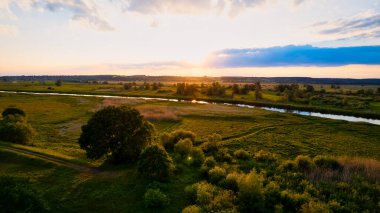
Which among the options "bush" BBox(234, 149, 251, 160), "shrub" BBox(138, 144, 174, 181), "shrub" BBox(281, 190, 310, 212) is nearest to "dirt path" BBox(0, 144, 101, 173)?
"shrub" BBox(138, 144, 174, 181)

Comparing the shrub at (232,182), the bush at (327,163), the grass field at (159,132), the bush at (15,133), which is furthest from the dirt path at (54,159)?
the bush at (327,163)

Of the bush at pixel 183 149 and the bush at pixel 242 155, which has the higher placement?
the bush at pixel 183 149

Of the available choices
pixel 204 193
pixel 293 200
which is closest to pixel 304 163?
pixel 293 200

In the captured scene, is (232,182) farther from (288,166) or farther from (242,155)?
(242,155)

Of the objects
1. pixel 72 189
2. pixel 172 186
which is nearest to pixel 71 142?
pixel 72 189

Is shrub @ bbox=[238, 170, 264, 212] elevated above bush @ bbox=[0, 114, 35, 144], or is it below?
below

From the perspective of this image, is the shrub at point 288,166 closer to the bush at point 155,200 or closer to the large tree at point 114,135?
the bush at point 155,200

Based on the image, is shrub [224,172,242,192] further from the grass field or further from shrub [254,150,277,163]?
shrub [254,150,277,163]

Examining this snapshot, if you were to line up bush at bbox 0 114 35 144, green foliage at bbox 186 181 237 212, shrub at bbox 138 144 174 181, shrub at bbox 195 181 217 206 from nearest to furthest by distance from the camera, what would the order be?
green foliage at bbox 186 181 237 212, shrub at bbox 195 181 217 206, shrub at bbox 138 144 174 181, bush at bbox 0 114 35 144
